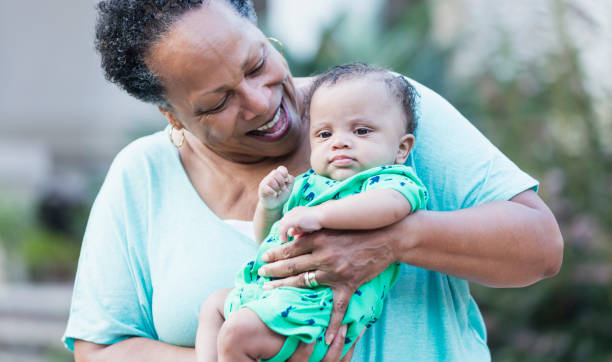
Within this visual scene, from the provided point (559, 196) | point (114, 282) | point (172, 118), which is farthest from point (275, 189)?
point (559, 196)

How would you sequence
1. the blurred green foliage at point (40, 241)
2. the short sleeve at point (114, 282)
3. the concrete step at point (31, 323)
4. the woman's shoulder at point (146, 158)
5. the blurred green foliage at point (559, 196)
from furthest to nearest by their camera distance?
the blurred green foliage at point (40, 241)
the concrete step at point (31, 323)
the blurred green foliage at point (559, 196)
the woman's shoulder at point (146, 158)
the short sleeve at point (114, 282)

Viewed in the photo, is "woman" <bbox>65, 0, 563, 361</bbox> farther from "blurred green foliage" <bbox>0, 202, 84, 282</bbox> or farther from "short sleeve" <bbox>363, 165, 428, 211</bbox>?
"blurred green foliage" <bbox>0, 202, 84, 282</bbox>

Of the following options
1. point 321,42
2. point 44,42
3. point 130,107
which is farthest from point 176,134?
point 44,42

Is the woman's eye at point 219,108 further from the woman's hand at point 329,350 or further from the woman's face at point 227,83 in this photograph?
the woman's hand at point 329,350

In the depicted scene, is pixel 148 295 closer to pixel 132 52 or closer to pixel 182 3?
pixel 132 52

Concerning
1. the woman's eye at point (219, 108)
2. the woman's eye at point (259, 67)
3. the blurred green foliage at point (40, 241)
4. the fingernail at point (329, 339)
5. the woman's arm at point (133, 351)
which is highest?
the woman's eye at point (259, 67)

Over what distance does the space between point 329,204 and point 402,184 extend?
0.20 metres

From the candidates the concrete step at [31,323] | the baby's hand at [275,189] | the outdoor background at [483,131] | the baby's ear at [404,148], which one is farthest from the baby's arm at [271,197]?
the concrete step at [31,323]

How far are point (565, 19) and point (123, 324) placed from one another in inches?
130

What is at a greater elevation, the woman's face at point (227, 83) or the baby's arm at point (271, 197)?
the woman's face at point (227, 83)

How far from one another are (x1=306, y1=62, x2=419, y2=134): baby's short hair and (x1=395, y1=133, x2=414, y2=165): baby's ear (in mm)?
37

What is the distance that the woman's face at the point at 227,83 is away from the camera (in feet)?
7.06

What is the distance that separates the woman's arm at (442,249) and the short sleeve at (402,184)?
0.05 meters

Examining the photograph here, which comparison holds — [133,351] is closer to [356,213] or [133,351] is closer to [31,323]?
[356,213]
